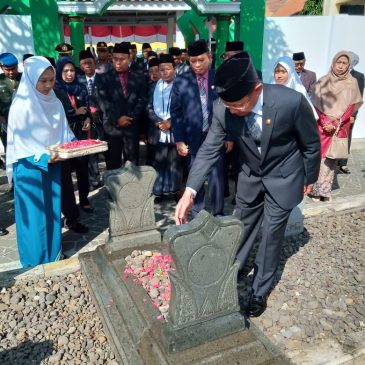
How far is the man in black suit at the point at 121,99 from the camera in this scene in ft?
16.7

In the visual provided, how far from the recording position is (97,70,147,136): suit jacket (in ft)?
16.8

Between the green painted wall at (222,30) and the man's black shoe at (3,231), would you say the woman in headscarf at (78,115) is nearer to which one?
the man's black shoe at (3,231)

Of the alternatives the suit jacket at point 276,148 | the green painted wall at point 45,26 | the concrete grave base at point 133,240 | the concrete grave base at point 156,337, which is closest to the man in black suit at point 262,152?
the suit jacket at point 276,148

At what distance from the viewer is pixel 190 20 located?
11477 millimetres

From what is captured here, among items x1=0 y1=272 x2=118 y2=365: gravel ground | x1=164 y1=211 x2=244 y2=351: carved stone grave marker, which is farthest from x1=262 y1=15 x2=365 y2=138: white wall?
x1=164 y1=211 x2=244 y2=351: carved stone grave marker

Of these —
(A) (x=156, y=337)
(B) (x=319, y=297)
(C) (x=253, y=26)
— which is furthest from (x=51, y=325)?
(C) (x=253, y=26)

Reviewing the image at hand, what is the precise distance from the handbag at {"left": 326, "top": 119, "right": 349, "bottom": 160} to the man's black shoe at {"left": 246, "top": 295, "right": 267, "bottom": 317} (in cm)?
275

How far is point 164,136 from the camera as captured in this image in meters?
5.21

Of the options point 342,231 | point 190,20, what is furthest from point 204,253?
point 190,20

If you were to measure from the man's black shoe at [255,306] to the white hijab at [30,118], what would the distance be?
219 centimetres

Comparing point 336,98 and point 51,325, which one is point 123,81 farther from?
point 51,325

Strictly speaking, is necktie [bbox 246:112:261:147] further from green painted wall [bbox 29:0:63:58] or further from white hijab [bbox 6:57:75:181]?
green painted wall [bbox 29:0:63:58]

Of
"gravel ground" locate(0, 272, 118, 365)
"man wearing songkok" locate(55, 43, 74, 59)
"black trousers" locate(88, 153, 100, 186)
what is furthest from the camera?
"man wearing songkok" locate(55, 43, 74, 59)

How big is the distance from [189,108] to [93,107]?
164cm
